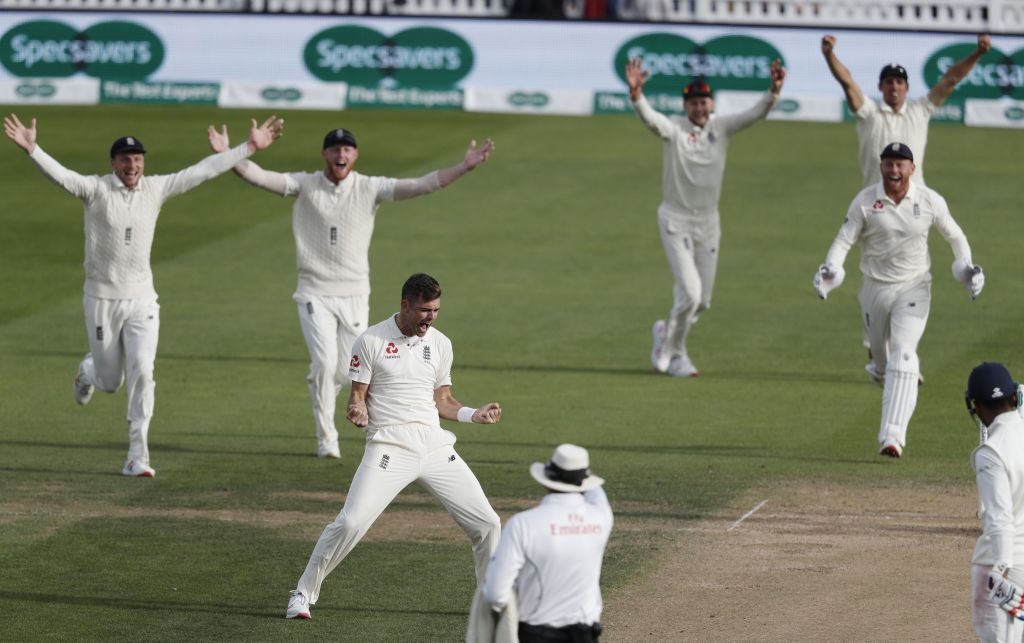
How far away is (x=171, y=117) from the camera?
33.7 meters

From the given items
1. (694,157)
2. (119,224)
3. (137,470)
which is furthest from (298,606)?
(694,157)

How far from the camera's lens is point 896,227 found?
15.5 metres

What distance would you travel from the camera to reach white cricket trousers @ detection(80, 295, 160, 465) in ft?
51.9

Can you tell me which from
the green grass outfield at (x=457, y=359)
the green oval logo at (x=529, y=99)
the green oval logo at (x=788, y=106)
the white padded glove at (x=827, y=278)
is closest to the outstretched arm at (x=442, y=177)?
the green grass outfield at (x=457, y=359)

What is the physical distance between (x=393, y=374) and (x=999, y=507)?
3976 mm

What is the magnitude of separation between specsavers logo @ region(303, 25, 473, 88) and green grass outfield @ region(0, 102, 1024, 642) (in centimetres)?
75

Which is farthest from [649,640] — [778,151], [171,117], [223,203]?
[171,117]

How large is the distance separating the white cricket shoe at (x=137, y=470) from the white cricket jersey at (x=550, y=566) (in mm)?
7481

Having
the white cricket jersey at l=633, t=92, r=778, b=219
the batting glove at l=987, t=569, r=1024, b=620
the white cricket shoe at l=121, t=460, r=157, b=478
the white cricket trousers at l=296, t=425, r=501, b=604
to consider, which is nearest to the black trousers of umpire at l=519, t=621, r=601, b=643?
the batting glove at l=987, t=569, r=1024, b=620

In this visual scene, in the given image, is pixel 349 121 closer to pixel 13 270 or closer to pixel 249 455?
pixel 13 270

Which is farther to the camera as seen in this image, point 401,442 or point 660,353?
point 660,353

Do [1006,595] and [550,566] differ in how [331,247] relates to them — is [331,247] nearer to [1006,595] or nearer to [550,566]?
[550,566]

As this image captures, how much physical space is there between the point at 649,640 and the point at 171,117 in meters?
23.8

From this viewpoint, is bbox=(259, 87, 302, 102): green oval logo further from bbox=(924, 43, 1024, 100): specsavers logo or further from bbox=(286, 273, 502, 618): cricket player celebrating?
bbox=(286, 273, 502, 618): cricket player celebrating
